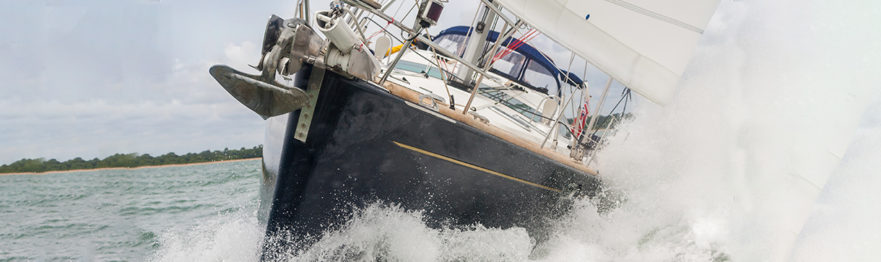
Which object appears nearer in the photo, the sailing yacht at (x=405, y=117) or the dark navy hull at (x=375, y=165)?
the sailing yacht at (x=405, y=117)

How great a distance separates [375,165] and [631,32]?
6.11 ft

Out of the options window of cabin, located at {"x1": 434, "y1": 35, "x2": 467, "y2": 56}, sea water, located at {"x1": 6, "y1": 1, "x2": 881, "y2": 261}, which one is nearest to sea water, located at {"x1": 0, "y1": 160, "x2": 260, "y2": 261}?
sea water, located at {"x1": 6, "y1": 1, "x2": 881, "y2": 261}

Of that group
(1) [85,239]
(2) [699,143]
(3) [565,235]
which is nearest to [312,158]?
(3) [565,235]

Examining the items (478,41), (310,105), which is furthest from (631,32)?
(310,105)

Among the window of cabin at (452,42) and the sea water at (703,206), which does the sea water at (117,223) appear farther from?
the window of cabin at (452,42)

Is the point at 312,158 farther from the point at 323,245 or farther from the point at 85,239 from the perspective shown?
the point at 85,239

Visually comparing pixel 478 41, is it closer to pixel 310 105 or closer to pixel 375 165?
pixel 375 165

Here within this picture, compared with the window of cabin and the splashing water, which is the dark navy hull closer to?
the splashing water

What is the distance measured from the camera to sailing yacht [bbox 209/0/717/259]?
2203 mm

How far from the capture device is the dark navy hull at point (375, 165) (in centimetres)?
239

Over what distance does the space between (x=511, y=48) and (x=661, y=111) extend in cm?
196

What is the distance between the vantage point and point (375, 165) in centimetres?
250

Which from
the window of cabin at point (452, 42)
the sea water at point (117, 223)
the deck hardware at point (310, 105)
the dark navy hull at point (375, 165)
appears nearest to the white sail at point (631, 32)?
the dark navy hull at point (375, 165)

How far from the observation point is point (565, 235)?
3.55 metres
